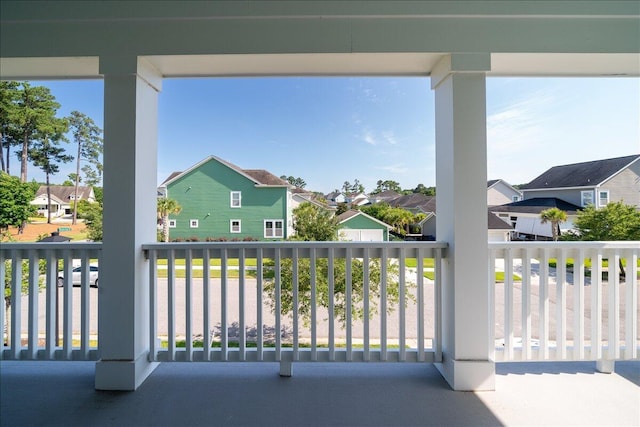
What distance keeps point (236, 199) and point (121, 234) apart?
28.5 inches

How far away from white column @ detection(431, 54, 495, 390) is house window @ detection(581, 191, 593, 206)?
31.1 inches

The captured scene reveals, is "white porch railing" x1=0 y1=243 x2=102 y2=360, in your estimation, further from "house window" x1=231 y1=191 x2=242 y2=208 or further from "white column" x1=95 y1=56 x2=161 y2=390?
"house window" x1=231 y1=191 x2=242 y2=208

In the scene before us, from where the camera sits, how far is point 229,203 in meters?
1.89

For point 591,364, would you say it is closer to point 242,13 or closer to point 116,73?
point 242,13

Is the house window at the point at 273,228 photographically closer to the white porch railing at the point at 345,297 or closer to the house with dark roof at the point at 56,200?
the white porch railing at the point at 345,297

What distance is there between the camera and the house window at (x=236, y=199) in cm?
189

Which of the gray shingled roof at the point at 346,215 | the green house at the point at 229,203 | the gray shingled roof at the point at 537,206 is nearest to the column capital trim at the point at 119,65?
the green house at the point at 229,203

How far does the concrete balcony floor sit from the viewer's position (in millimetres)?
1384

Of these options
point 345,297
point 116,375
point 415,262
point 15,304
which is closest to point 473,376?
point 415,262

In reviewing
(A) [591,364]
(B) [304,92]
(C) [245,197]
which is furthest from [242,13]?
(A) [591,364]

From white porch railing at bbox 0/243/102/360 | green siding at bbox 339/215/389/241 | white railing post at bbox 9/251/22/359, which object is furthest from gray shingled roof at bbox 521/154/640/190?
white railing post at bbox 9/251/22/359

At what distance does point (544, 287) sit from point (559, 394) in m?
0.61

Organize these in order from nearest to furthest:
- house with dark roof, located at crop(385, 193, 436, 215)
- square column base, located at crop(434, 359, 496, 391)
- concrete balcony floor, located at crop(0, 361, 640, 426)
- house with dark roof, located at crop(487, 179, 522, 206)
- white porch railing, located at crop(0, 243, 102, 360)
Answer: concrete balcony floor, located at crop(0, 361, 640, 426), square column base, located at crop(434, 359, 496, 391), white porch railing, located at crop(0, 243, 102, 360), house with dark roof, located at crop(487, 179, 522, 206), house with dark roof, located at crop(385, 193, 436, 215)

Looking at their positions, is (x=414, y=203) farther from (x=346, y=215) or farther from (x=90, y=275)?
(x=90, y=275)
